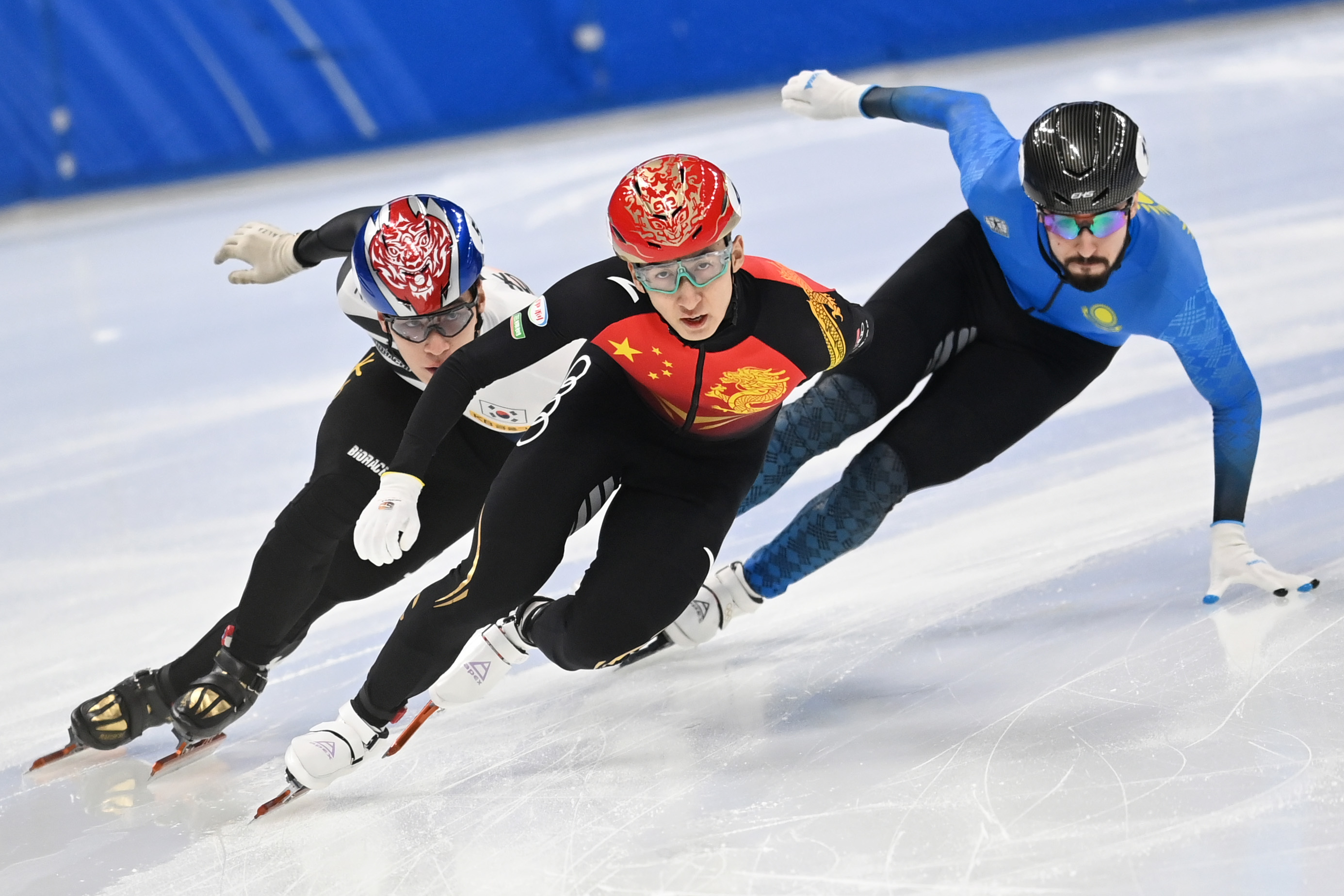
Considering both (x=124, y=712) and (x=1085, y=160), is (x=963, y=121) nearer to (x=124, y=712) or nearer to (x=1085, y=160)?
(x=1085, y=160)

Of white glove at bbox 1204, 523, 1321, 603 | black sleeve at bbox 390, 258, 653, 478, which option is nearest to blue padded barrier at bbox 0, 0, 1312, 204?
black sleeve at bbox 390, 258, 653, 478

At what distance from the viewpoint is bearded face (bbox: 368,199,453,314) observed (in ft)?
8.81

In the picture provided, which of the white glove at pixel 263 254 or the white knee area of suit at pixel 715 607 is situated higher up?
the white glove at pixel 263 254

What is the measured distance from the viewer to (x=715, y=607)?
3.19 metres

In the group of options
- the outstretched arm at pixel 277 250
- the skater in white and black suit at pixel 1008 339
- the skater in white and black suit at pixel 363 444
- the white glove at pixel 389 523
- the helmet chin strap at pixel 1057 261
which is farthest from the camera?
the outstretched arm at pixel 277 250

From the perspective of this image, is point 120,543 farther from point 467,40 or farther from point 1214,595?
point 467,40

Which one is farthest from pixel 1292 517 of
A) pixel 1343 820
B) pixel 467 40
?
pixel 467 40

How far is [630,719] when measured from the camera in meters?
2.90

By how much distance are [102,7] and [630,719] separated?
25.3 feet

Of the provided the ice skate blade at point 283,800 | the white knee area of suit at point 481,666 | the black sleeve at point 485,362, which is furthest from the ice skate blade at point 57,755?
the black sleeve at point 485,362

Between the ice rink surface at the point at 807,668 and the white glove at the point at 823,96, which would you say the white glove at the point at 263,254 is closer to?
the ice rink surface at the point at 807,668

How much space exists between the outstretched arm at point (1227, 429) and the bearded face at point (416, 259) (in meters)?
1.57

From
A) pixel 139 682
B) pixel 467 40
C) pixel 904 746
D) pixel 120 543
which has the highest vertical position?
pixel 467 40

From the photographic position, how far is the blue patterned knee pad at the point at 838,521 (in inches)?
123
